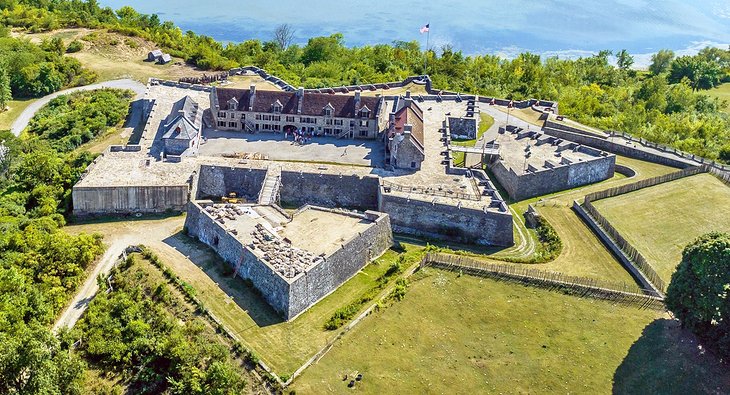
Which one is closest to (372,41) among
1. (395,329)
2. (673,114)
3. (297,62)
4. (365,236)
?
(297,62)

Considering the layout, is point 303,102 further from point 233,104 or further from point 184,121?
point 184,121

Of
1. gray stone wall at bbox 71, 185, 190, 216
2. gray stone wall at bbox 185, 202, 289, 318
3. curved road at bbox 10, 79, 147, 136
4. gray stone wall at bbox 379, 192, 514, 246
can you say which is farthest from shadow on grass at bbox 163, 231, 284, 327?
curved road at bbox 10, 79, 147, 136

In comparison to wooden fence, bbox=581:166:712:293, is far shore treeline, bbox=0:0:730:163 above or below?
above

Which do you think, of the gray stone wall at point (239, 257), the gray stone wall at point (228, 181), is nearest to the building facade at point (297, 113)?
the gray stone wall at point (228, 181)

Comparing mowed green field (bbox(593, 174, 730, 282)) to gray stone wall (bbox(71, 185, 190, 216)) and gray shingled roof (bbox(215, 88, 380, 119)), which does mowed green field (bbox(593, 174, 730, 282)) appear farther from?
gray stone wall (bbox(71, 185, 190, 216))

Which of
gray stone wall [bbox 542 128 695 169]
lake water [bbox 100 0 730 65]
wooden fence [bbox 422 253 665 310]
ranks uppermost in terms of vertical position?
lake water [bbox 100 0 730 65]
